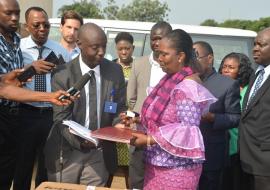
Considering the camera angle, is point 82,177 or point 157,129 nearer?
point 157,129

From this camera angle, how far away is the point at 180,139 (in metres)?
2.79

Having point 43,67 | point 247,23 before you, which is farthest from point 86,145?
point 247,23

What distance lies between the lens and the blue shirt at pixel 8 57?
11.4ft

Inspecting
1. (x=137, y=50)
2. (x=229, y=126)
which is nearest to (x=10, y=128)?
(x=229, y=126)

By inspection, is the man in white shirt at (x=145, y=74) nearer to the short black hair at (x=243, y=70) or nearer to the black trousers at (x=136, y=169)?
the black trousers at (x=136, y=169)

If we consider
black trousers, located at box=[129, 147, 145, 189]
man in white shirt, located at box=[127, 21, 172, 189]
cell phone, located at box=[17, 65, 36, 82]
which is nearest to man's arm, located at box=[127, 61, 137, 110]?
man in white shirt, located at box=[127, 21, 172, 189]

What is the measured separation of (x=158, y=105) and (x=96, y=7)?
104 ft

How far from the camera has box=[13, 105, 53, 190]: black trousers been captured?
409 cm

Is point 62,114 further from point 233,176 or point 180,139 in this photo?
point 233,176

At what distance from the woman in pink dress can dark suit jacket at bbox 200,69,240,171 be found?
0.91 meters

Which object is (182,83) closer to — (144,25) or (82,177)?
(82,177)

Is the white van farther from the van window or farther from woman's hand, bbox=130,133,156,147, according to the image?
woman's hand, bbox=130,133,156,147

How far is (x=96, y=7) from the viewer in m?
33.9

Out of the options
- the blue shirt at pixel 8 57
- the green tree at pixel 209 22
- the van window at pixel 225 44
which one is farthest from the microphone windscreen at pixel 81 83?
the green tree at pixel 209 22
